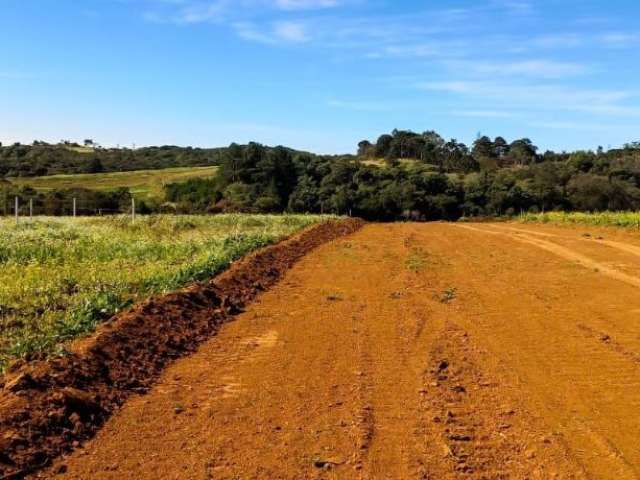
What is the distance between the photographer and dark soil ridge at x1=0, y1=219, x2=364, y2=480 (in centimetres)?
453

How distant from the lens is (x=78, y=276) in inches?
448

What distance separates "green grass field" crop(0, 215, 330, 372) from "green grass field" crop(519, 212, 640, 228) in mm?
13351

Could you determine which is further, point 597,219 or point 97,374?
point 597,219

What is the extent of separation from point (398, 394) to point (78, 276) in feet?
25.0

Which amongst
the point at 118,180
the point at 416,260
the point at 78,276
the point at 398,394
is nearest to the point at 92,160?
the point at 118,180

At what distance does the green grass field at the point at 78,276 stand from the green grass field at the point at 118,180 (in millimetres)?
55942

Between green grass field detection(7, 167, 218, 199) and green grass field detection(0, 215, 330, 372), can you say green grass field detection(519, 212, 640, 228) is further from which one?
green grass field detection(7, 167, 218, 199)

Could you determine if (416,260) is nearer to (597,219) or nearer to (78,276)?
(78,276)

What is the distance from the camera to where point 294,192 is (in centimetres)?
5766

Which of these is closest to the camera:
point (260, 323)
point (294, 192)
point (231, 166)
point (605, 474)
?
point (605, 474)

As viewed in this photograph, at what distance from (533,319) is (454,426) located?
4.18 m

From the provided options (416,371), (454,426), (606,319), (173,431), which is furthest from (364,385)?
(606,319)

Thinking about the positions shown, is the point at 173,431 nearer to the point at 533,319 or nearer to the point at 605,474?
the point at 605,474

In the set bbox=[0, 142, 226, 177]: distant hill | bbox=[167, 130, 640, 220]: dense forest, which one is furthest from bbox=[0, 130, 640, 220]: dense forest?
bbox=[0, 142, 226, 177]: distant hill
